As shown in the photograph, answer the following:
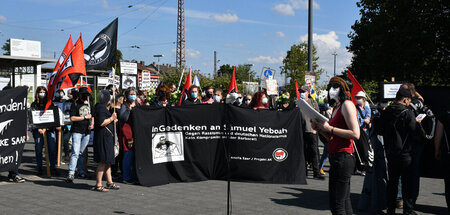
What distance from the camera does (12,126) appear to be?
28.8 ft

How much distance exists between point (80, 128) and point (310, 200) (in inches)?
194

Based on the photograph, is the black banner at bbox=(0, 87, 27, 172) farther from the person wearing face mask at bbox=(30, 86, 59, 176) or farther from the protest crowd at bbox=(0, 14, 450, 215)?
the person wearing face mask at bbox=(30, 86, 59, 176)

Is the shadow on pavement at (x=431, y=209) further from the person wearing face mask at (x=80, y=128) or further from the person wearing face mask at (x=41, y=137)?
the person wearing face mask at (x=41, y=137)

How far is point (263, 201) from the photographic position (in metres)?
7.48

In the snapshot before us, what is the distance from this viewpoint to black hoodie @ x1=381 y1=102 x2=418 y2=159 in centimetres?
637

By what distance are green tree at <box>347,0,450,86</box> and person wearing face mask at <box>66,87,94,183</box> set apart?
943 inches

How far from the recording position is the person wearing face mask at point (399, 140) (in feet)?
21.0

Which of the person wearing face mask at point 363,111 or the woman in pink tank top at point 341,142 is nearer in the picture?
the woman in pink tank top at point 341,142

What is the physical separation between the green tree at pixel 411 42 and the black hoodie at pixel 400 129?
2364 cm

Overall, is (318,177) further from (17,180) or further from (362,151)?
(17,180)

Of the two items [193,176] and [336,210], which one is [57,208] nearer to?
[193,176]

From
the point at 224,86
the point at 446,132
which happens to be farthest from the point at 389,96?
the point at 224,86

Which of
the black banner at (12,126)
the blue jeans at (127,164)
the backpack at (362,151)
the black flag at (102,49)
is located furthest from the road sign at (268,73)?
the backpack at (362,151)

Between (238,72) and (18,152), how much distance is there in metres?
101
